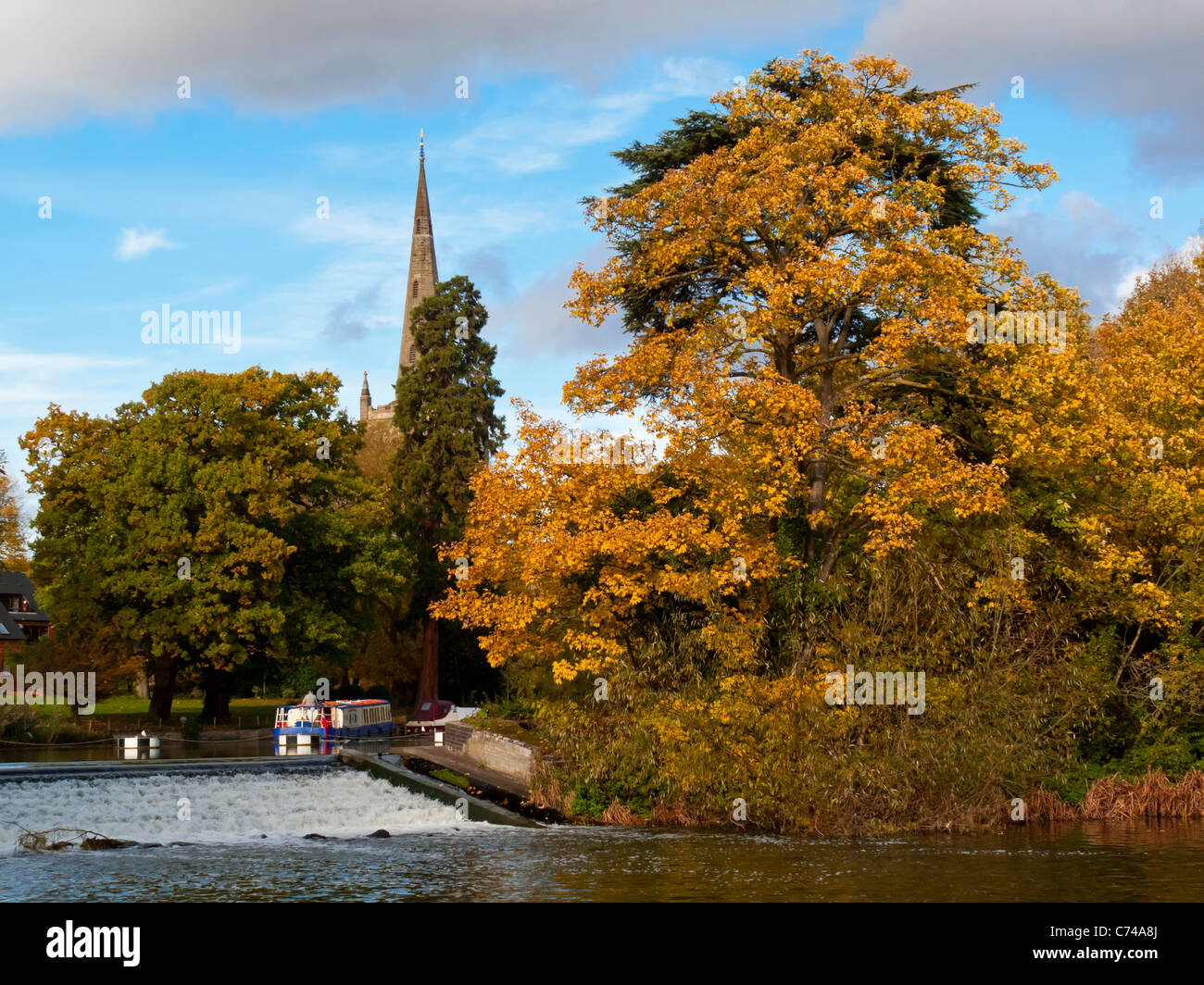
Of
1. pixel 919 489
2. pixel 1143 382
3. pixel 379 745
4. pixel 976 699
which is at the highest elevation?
pixel 1143 382

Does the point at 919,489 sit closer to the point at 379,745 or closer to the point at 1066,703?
the point at 1066,703

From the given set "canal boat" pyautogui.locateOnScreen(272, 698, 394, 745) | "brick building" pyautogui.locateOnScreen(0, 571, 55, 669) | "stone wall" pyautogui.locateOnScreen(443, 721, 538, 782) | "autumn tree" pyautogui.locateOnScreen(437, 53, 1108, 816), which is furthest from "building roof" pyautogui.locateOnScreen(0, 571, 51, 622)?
"autumn tree" pyautogui.locateOnScreen(437, 53, 1108, 816)

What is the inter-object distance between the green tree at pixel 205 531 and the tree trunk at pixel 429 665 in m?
5.29

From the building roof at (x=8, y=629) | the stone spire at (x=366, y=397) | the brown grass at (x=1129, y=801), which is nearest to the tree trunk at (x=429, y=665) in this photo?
the brown grass at (x=1129, y=801)

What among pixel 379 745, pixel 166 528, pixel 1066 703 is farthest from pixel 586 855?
pixel 166 528

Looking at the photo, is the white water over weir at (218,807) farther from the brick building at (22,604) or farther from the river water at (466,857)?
A: the brick building at (22,604)

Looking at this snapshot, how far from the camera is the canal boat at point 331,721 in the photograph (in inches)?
1528

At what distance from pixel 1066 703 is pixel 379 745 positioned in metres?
19.9

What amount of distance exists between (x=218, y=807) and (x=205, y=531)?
832 inches

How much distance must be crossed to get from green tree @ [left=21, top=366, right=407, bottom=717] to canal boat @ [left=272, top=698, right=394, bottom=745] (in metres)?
4.59

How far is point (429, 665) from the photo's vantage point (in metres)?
56.2
